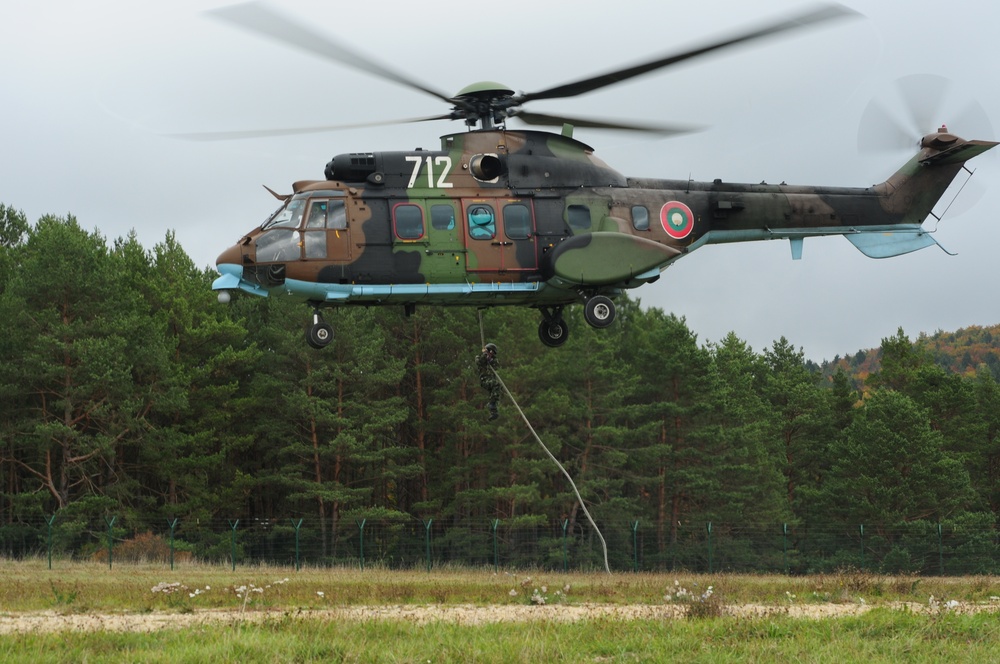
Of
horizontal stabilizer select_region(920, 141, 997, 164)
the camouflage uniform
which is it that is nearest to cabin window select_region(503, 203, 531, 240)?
the camouflage uniform

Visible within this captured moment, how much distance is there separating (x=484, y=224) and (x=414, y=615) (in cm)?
744

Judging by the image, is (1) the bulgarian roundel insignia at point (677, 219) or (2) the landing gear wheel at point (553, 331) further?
(2) the landing gear wheel at point (553, 331)

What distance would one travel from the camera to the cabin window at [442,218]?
66.8ft

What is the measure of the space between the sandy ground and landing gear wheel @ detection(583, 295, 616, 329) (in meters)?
5.29

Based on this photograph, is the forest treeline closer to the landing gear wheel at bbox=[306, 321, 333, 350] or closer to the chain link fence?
the chain link fence

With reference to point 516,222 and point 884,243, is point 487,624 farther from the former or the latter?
point 884,243

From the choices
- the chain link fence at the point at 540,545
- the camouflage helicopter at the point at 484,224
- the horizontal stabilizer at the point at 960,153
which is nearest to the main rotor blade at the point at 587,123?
the camouflage helicopter at the point at 484,224

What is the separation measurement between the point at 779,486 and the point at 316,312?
4318cm

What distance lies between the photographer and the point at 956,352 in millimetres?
157375

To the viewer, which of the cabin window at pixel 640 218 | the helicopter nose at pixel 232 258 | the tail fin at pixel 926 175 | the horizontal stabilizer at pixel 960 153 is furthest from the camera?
the horizontal stabilizer at pixel 960 153

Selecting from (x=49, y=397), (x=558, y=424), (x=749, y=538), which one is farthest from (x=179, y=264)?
(x=749, y=538)

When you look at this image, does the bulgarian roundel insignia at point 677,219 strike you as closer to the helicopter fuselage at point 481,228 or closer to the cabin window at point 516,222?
the helicopter fuselage at point 481,228

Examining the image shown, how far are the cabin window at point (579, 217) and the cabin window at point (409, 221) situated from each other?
8.98ft

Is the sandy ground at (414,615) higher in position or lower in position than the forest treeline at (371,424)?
lower
